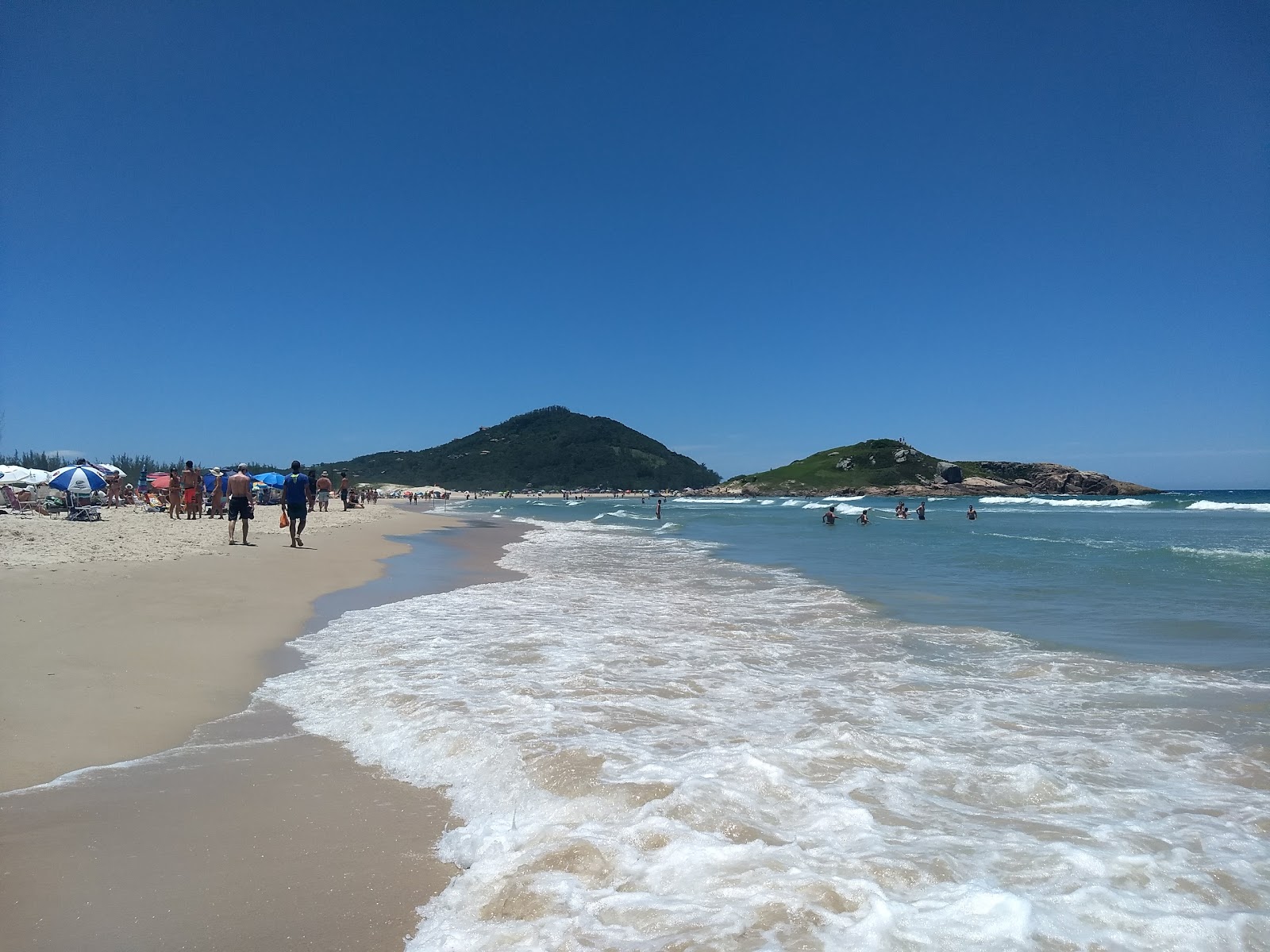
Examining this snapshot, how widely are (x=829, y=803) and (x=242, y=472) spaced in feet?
52.4

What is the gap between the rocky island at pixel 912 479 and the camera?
110875 mm

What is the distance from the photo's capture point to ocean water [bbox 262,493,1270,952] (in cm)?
290

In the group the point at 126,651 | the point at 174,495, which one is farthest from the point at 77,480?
the point at 126,651

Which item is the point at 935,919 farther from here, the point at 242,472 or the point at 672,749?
the point at 242,472

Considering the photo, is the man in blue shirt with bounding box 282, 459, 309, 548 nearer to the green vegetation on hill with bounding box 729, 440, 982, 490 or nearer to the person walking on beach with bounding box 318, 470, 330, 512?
the person walking on beach with bounding box 318, 470, 330, 512

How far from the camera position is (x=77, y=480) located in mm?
24812

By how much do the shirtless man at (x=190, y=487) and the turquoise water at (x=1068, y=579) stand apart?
61.7 ft

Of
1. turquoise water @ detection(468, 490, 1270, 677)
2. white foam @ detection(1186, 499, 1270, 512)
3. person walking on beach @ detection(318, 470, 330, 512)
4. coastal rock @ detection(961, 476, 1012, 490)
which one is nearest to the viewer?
turquoise water @ detection(468, 490, 1270, 677)

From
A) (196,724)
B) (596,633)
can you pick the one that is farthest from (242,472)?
(196,724)

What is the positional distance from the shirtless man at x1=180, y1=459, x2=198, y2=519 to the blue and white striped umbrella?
274 centimetres

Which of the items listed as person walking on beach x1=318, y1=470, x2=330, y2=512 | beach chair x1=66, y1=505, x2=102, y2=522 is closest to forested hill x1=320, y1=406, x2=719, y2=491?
person walking on beach x1=318, y1=470, x2=330, y2=512

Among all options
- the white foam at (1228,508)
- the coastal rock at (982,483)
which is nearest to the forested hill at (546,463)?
the coastal rock at (982,483)

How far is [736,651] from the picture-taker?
8.12 meters

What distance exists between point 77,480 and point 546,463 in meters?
137
